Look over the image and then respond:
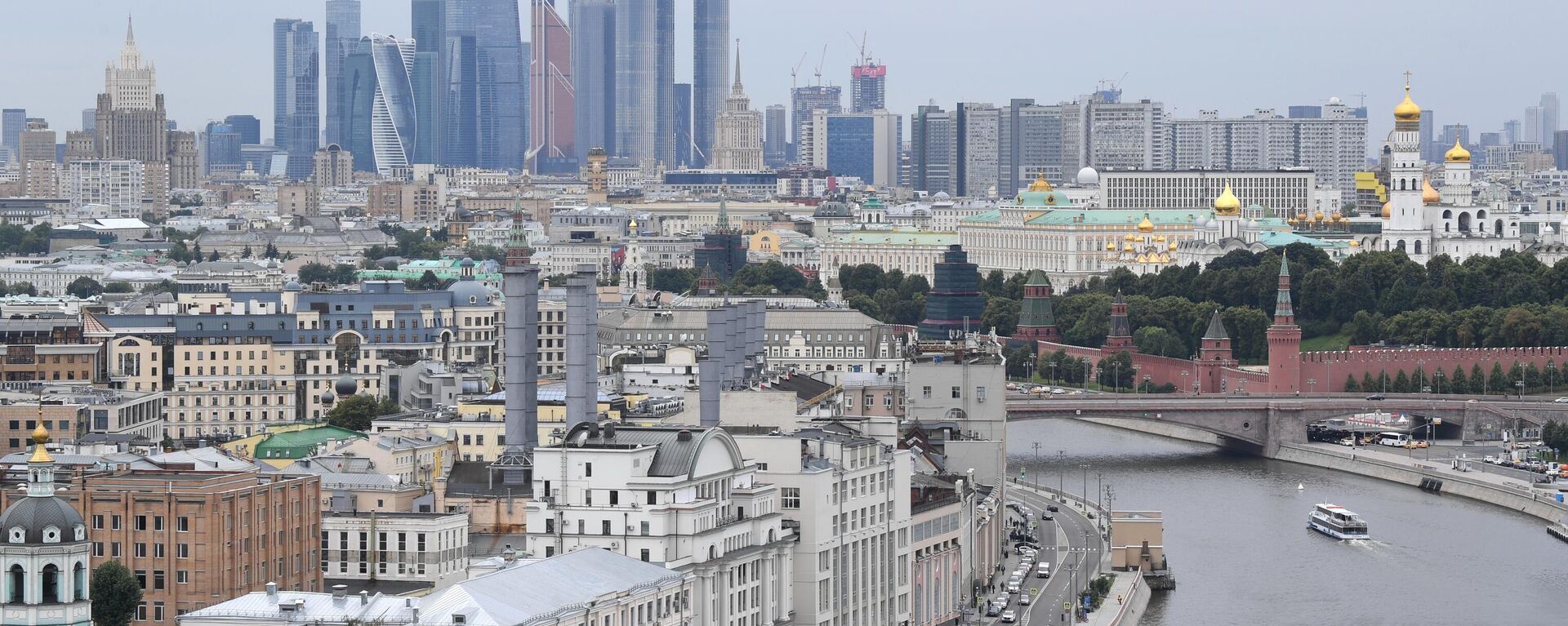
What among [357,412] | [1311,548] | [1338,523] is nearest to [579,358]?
[357,412]

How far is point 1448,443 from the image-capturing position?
327 ft

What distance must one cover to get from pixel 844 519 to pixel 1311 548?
22.3 m

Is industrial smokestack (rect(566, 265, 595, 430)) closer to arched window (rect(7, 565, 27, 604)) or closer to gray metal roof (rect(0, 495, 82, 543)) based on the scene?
gray metal roof (rect(0, 495, 82, 543))

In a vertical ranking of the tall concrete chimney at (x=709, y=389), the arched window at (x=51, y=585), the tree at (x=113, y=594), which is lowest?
the tree at (x=113, y=594)

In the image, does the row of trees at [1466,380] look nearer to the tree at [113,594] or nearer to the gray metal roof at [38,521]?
the tree at [113,594]

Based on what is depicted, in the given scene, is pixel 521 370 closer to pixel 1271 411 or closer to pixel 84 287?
pixel 1271 411

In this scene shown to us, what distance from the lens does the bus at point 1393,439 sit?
322ft

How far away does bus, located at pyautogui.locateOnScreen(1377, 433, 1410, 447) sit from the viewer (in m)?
98.2

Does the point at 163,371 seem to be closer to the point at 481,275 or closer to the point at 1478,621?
the point at 1478,621

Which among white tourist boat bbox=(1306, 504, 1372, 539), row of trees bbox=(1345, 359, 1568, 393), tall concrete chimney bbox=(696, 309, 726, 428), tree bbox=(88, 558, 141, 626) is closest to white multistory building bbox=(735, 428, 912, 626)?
tall concrete chimney bbox=(696, 309, 726, 428)

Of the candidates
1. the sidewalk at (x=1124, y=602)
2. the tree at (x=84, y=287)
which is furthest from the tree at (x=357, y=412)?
the tree at (x=84, y=287)

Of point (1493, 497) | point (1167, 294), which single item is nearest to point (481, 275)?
point (1167, 294)

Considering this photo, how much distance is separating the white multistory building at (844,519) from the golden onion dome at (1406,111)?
92285mm

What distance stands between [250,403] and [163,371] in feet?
11.7
